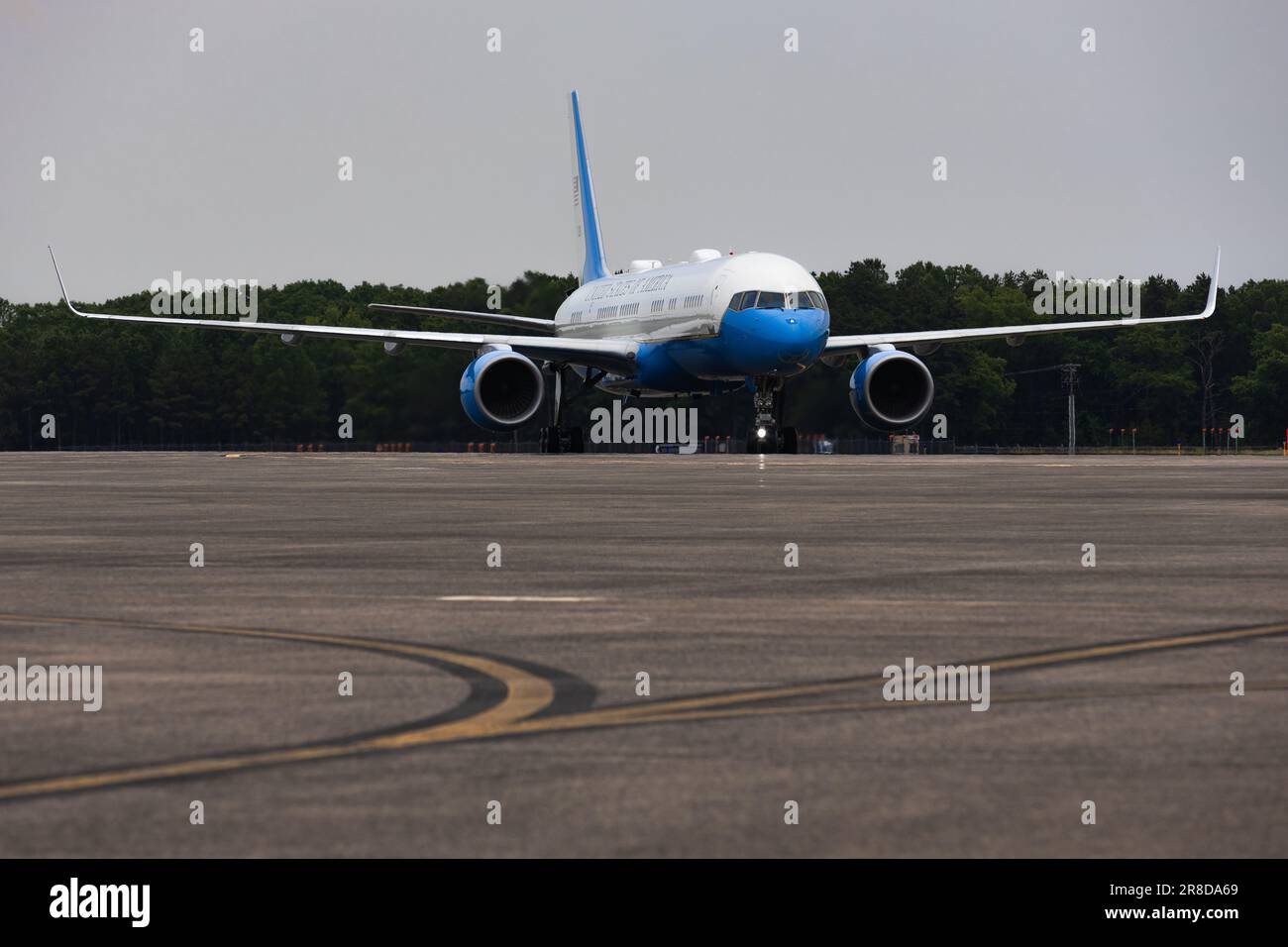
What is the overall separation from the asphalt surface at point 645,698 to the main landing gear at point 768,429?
36287mm

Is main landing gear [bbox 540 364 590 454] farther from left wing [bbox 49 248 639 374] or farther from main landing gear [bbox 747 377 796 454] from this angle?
main landing gear [bbox 747 377 796 454]

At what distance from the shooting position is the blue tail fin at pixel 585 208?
76.8 metres

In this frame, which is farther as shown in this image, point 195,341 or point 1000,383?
point 195,341

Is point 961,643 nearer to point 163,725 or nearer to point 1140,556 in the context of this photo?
point 163,725

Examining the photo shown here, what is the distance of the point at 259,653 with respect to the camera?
35.1 feet

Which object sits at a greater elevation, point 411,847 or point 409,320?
point 409,320

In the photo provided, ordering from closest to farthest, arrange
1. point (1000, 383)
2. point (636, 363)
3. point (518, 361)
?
point (518, 361), point (636, 363), point (1000, 383)

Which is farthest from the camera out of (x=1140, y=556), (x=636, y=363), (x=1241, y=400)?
(x=1241, y=400)

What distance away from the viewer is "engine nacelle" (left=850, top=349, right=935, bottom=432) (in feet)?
189

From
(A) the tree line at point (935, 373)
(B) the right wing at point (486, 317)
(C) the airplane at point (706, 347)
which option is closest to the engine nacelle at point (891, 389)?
(C) the airplane at point (706, 347)

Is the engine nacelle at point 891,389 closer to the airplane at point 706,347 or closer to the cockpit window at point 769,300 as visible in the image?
the airplane at point 706,347

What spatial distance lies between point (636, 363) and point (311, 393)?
3209 inches

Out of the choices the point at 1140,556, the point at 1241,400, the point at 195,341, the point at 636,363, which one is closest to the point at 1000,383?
the point at 1241,400


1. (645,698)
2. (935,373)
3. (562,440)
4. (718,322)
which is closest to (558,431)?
(562,440)
